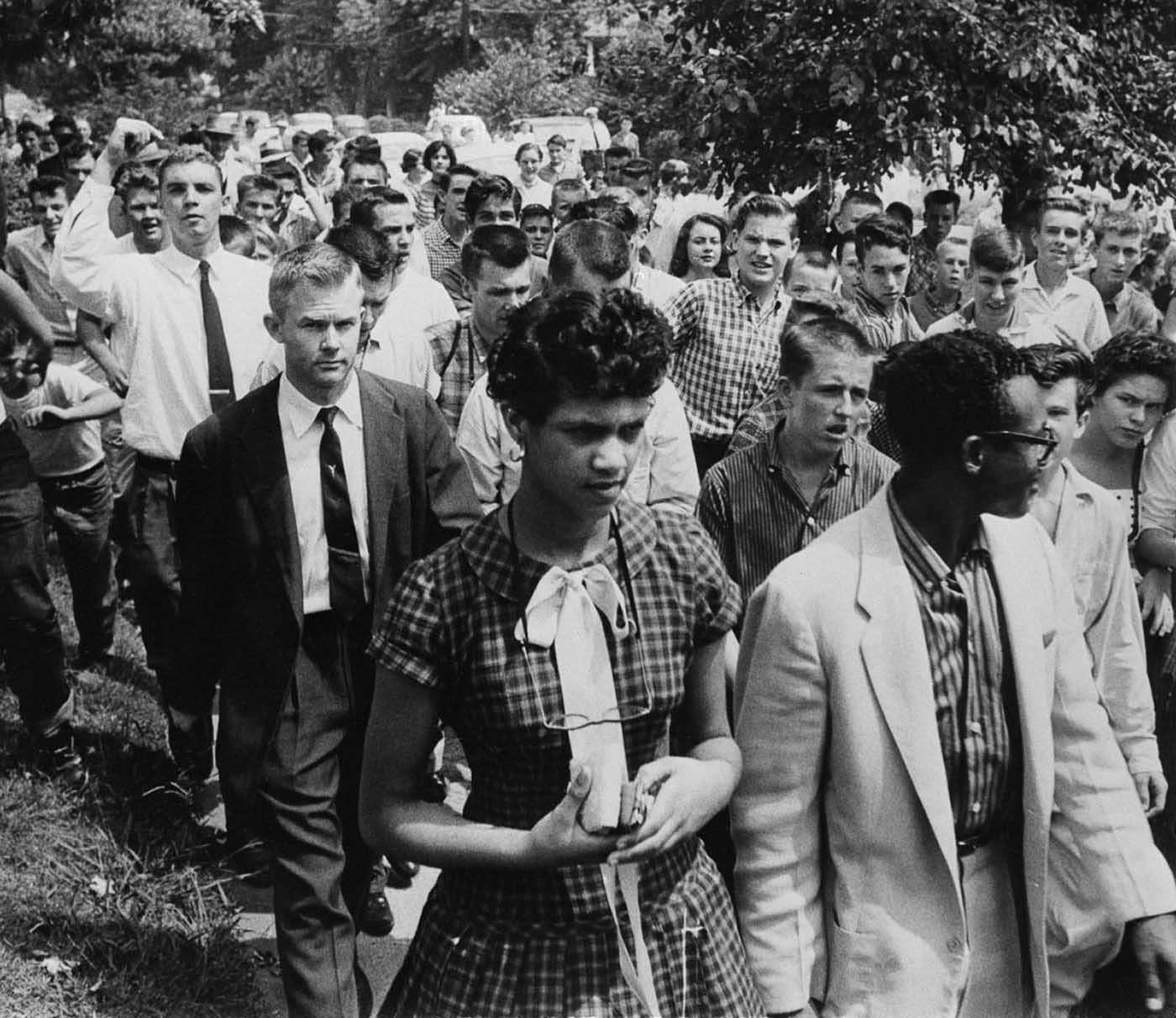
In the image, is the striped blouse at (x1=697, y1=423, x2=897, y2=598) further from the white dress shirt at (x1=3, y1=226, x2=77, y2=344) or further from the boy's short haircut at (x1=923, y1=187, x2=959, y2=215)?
the boy's short haircut at (x1=923, y1=187, x2=959, y2=215)

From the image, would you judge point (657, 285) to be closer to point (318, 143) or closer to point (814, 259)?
point (814, 259)

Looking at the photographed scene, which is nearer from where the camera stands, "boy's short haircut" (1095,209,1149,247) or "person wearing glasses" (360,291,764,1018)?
"person wearing glasses" (360,291,764,1018)

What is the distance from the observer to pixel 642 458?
5.14 meters

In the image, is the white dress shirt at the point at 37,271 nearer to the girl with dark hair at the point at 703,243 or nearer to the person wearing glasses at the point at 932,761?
the girl with dark hair at the point at 703,243

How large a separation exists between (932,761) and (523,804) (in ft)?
2.43

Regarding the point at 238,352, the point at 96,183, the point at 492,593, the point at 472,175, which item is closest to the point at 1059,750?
the point at 492,593

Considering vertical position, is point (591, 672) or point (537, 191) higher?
point (537, 191)

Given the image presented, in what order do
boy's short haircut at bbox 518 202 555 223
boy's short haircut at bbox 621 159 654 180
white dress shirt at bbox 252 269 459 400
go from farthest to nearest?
boy's short haircut at bbox 621 159 654 180, boy's short haircut at bbox 518 202 555 223, white dress shirt at bbox 252 269 459 400

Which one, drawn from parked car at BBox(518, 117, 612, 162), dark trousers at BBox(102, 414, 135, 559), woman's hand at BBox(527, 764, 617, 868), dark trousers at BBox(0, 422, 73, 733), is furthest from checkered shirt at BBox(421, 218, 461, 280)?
parked car at BBox(518, 117, 612, 162)

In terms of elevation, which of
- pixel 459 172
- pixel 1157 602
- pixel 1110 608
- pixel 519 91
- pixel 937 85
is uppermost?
pixel 519 91

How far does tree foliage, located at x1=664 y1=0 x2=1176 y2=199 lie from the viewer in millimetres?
10031

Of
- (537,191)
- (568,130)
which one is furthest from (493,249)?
(568,130)

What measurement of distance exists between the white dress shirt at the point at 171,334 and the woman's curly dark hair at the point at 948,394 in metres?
3.67

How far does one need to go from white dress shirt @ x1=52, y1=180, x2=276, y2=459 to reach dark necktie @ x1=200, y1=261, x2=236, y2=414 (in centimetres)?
2
